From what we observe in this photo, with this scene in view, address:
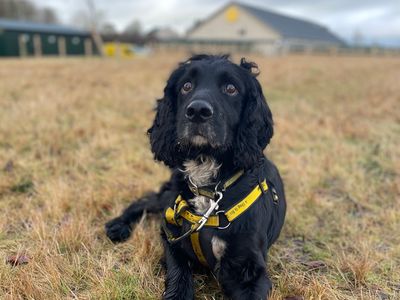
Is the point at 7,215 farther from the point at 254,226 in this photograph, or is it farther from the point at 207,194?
the point at 254,226

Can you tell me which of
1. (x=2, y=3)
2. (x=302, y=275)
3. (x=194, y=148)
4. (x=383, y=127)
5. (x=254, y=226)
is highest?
(x=194, y=148)

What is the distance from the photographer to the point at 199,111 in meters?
2.52

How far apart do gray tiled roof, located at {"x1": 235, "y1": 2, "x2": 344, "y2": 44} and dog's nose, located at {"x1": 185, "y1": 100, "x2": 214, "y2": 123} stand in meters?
56.8

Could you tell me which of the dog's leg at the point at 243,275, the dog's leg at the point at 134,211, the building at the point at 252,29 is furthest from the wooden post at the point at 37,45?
the dog's leg at the point at 243,275

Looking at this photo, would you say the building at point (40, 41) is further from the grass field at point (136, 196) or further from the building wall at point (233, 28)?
the building wall at point (233, 28)

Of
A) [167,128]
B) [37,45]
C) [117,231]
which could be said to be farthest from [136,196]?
[37,45]

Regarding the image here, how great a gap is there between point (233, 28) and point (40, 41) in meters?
33.3

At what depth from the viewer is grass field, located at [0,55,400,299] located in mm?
2689

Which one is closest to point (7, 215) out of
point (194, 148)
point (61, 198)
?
point (61, 198)

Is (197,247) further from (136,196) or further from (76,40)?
(76,40)

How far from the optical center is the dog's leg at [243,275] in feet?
8.00

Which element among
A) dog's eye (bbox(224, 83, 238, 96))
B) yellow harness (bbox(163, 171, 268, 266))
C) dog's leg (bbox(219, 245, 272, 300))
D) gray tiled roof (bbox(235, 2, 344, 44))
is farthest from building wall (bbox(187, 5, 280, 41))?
dog's leg (bbox(219, 245, 272, 300))

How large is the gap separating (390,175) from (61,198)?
3.72 meters

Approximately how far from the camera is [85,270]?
2.75 meters
